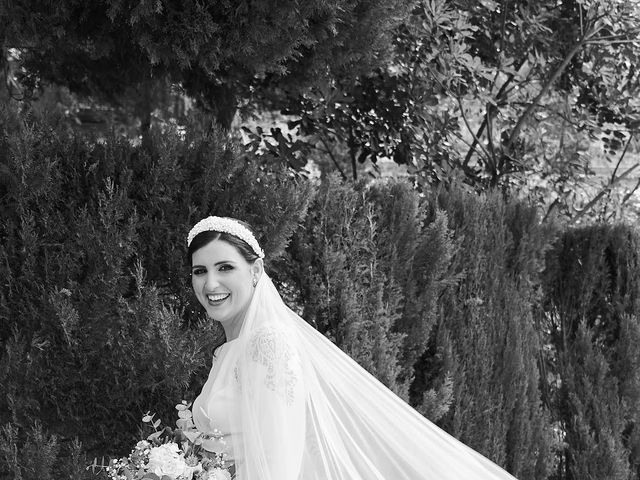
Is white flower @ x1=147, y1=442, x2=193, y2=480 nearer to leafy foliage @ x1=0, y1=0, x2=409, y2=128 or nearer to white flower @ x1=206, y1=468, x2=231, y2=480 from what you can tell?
white flower @ x1=206, y1=468, x2=231, y2=480

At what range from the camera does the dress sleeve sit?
291 cm

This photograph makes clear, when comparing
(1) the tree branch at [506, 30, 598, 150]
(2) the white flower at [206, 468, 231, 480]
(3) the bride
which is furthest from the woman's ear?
(1) the tree branch at [506, 30, 598, 150]

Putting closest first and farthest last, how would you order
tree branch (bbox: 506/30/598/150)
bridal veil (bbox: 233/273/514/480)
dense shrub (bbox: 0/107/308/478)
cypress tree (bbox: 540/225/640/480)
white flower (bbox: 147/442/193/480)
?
1. white flower (bbox: 147/442/193/480)
2. bridal veil (bbox: 233/273/514/480)
3. dense shrub (bbox: 0/107/308/478)
4. cypress tree (bbox: 540/225/640/480)
5. tree branch (bbox: 506/30/598/150)

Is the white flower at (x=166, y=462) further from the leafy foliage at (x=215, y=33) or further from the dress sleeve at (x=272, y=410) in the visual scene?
the leafy foliage at (x=215, y=33)

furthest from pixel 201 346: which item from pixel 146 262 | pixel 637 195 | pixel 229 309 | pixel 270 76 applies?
pixel 637 195

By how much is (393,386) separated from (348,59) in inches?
69.0

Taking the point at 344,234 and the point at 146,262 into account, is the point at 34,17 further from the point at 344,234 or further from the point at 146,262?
the point at 344,234

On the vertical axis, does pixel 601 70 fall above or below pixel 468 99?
above

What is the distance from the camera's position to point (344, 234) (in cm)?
474

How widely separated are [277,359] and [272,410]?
17cm

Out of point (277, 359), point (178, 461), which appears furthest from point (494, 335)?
point (178, 461)

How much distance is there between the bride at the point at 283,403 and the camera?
2945mm

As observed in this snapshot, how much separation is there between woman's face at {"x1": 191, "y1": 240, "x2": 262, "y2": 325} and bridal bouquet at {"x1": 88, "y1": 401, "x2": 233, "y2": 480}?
38 centimetres

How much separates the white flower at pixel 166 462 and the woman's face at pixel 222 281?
56 centimetres
